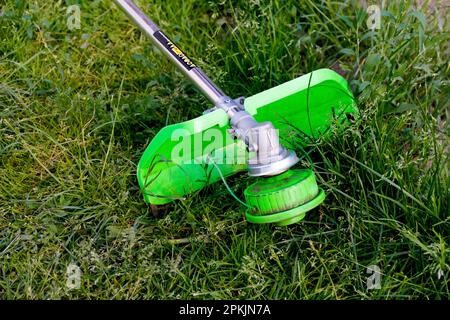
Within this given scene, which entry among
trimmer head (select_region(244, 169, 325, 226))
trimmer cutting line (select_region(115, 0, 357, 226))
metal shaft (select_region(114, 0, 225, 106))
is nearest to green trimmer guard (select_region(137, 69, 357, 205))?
trimmer cutting line (select_region(115, 0, 357, 226))

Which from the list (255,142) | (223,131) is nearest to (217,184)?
(223,131)

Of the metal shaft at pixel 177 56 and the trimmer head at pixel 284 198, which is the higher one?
the metal shaft at pixel 177 56

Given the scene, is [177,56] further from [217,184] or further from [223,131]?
[217,184]

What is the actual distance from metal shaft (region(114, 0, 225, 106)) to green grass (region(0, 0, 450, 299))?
9.4 inches

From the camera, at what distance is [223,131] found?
2238mm

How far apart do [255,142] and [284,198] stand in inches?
7.4

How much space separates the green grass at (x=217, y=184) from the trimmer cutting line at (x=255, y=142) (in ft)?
0.28

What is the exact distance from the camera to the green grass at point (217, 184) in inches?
81.4

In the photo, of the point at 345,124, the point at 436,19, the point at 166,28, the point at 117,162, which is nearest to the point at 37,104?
the point at 117,162

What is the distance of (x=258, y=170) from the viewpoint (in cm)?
198

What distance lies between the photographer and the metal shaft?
2273 mm

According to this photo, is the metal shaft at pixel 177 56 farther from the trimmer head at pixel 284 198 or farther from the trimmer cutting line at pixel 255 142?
→ the trimmer head at pixel 284 198

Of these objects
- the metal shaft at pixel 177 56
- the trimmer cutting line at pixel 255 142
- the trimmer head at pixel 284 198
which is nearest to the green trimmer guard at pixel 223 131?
the trimmer cutting line at pixel 255 142

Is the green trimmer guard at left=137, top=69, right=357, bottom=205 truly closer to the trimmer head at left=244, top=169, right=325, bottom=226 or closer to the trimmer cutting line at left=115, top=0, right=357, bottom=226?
the trimmer cutting line at left=115, top=0, right=357, bottom=226
